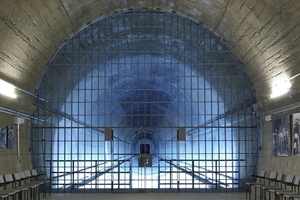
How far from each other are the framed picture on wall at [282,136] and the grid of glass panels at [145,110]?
423 centimetres

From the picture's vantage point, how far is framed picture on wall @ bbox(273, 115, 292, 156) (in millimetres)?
23516

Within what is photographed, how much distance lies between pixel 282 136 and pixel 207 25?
8.69 metres

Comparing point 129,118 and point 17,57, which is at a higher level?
point 17,57

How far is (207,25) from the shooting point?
98.8 ft

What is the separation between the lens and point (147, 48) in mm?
30922

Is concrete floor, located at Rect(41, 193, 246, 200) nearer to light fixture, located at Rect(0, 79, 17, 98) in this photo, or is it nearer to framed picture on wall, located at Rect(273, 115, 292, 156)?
framed picture on wall, located at Rect(273, 115, 292, 156)

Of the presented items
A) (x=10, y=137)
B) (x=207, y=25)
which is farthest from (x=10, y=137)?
(x=207, y=25)

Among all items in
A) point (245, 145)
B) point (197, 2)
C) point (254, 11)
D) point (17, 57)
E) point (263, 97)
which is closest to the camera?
point (254, 11)

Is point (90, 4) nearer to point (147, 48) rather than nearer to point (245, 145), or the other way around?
point (147, 48)

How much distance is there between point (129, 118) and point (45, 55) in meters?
6.05

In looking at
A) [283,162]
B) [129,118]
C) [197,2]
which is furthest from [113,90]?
[283,162]

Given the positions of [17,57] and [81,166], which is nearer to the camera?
[17,57]

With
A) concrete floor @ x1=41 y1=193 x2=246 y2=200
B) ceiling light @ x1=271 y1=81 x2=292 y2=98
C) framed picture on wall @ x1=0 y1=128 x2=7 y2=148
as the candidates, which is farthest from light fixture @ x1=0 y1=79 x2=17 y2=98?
ceiling light @ x1=271 y1=81 x2=292 y2=98

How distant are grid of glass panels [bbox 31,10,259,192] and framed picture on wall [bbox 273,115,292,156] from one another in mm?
4234
